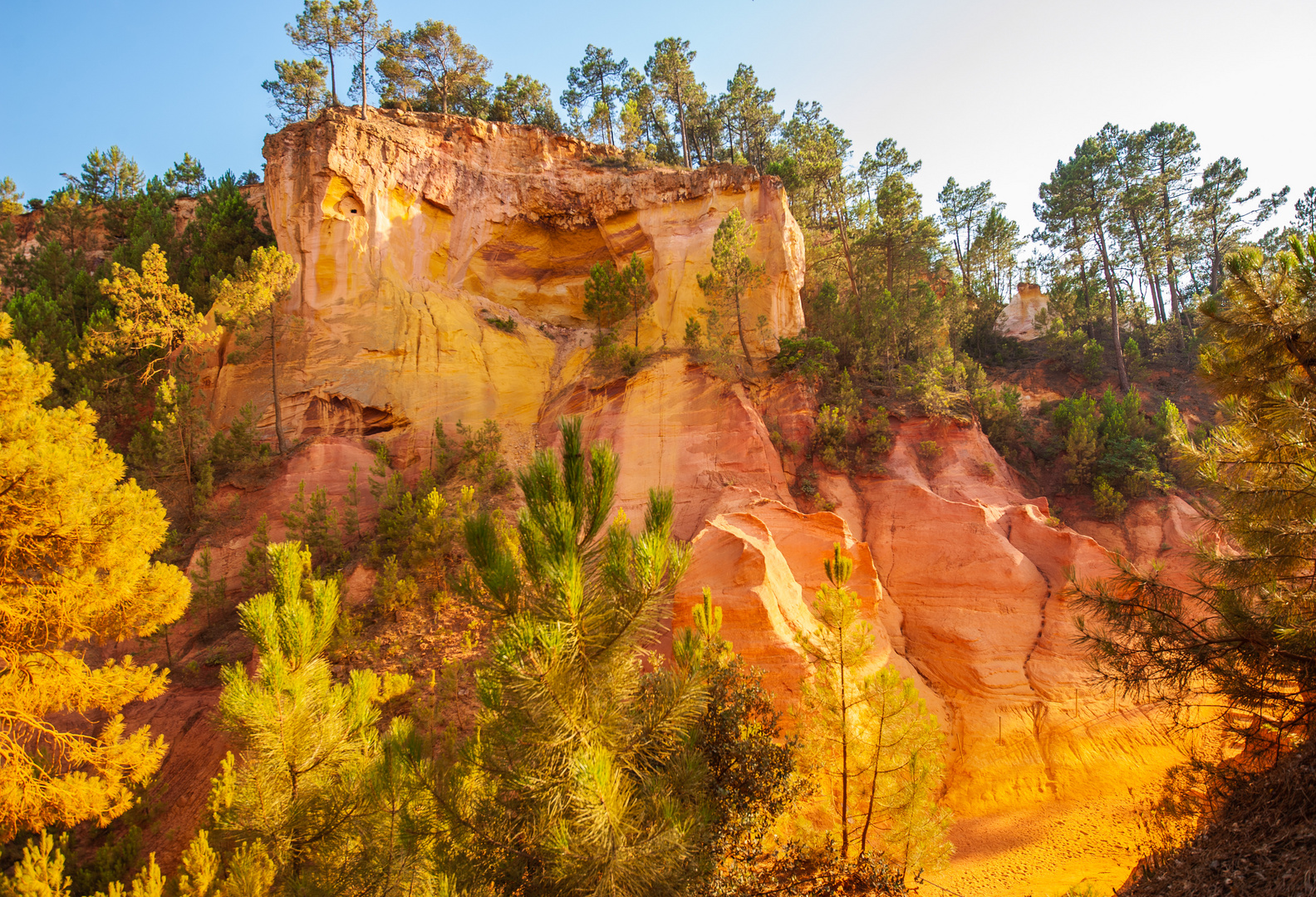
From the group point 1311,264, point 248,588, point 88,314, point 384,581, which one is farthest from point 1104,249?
point 88,314

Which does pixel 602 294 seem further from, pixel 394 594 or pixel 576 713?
pixel 576 713

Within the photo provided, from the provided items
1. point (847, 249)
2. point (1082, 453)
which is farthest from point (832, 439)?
point (847, 249)

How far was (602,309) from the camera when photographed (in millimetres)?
25062

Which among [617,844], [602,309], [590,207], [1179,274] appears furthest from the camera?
[1179,274]

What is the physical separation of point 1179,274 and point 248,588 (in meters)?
46.8

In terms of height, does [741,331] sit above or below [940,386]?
above

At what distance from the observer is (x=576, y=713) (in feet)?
18.1

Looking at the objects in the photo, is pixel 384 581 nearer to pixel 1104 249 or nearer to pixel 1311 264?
pixel 1311 264

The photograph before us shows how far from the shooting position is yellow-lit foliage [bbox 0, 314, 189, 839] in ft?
24.1

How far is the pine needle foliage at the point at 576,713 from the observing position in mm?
5344

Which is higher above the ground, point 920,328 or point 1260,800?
point 920,328

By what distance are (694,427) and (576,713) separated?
53.1 ft

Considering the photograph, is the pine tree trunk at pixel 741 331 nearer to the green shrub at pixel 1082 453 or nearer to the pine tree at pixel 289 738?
the green shrub at pixel 1082 453

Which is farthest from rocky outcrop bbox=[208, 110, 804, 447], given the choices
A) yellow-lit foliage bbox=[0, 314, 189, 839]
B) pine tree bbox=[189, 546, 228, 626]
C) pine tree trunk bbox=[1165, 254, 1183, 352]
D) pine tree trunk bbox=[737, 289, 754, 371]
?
pine tree trunk bbox=[1165, 254, 1183, 352]
